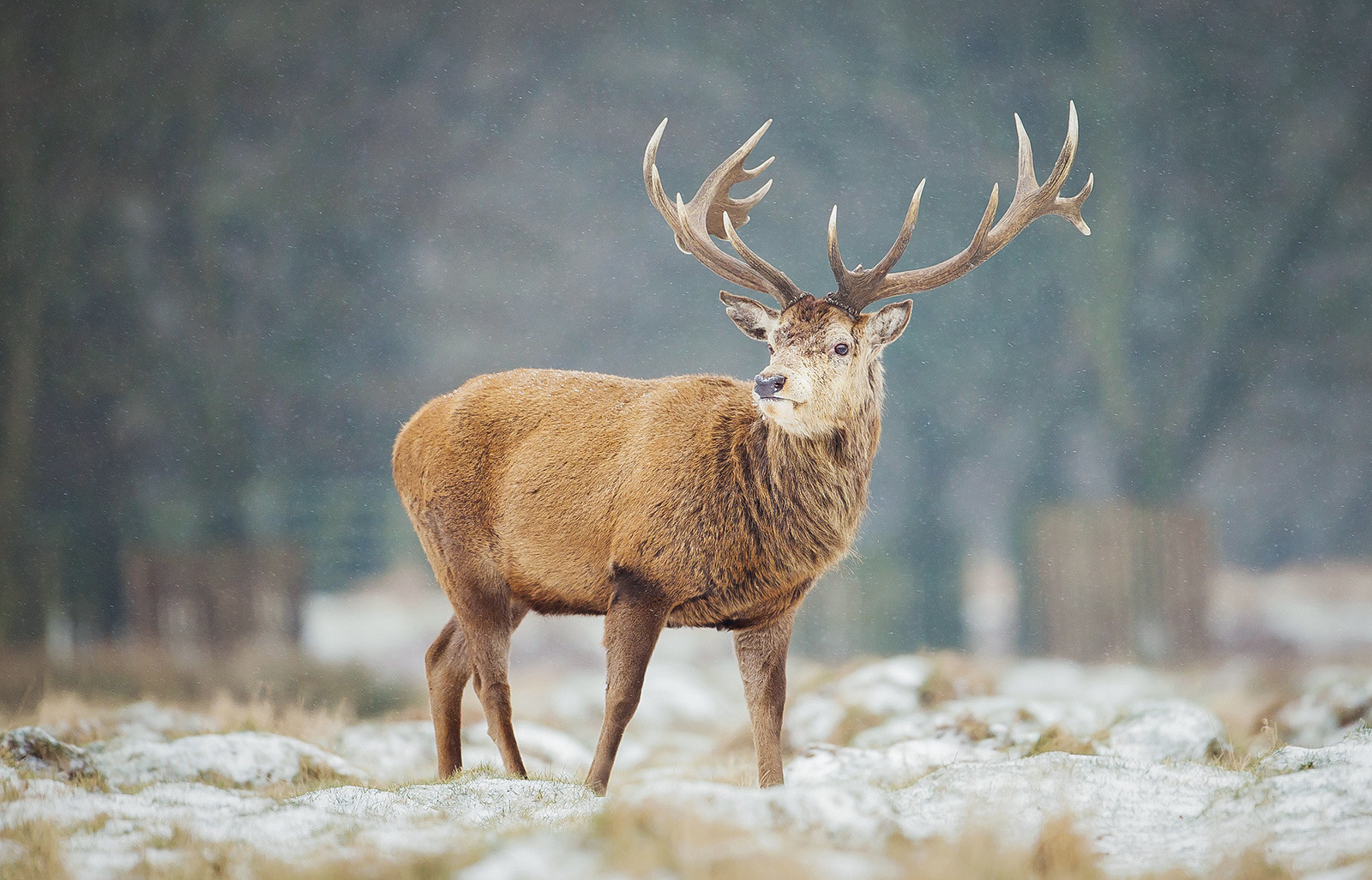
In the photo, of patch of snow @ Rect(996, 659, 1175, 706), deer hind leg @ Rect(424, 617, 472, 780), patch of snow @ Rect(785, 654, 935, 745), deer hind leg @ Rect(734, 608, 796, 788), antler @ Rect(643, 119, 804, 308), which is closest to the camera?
deer hind leg @ Rect(734, 608, 796, 788)

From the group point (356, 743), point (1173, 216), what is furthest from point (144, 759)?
point (1173, 216)

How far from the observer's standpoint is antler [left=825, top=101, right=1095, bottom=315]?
534 cm

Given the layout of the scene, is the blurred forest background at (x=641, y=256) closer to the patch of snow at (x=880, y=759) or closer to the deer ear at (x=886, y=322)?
the patch of snow at (x=880, y=759)

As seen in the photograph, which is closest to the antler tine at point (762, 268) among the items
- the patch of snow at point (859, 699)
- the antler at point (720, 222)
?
the antler at point (720, 222)

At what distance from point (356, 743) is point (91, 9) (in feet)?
34.5

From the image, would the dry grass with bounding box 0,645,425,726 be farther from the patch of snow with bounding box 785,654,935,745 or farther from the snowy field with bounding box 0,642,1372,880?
the patch of snow with bounding box 785,654,935,745

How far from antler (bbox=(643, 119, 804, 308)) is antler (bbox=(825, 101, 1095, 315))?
270 millimetres

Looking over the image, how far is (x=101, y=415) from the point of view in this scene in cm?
1262

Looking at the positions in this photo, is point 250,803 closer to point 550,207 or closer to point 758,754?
point 758,754

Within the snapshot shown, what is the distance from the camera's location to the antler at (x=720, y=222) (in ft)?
18.1

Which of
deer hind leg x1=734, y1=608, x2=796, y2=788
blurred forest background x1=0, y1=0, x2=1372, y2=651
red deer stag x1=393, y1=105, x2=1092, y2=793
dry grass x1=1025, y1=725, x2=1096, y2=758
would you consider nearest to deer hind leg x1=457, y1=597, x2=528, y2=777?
red deer stag x1=393, y1=105, x2=1092, y2=793

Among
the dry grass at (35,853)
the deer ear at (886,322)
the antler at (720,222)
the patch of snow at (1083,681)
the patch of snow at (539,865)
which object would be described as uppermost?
the antler at (720,222)

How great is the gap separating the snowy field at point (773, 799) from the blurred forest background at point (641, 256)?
4385mm

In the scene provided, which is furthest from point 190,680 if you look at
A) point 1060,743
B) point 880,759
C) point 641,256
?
point 1060,743
